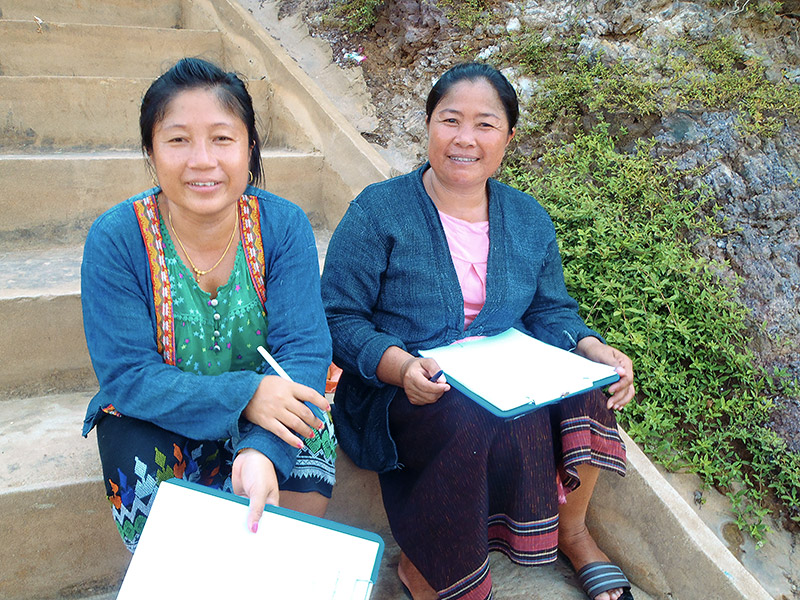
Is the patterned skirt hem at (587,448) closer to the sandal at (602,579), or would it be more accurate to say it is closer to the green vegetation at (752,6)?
the sandal at (602,579)

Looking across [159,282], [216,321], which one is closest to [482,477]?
[216,321]

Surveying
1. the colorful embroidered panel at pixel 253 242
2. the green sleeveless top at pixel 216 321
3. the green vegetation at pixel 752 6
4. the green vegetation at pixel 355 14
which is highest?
the green vegetation at pixel 752 6

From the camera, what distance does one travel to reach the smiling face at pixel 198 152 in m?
1.34

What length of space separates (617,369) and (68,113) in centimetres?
268

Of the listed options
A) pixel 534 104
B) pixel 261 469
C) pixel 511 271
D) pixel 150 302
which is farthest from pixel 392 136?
pixel 261 469

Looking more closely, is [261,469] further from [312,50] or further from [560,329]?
[312,50]

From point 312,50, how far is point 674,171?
2.39 m

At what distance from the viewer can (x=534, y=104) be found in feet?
9.86

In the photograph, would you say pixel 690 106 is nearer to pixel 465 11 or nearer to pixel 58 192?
pixel 465 11

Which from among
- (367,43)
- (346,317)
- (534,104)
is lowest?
(346,317)

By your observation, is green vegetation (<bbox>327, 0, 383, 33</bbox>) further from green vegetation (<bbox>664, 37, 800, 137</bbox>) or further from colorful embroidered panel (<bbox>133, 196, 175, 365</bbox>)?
colorful embroidered panel (<bbox>133, 196, 175, 365</bbox>)

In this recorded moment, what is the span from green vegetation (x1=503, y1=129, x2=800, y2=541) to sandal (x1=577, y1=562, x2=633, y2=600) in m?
0.42

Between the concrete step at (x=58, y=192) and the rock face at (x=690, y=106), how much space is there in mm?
1367

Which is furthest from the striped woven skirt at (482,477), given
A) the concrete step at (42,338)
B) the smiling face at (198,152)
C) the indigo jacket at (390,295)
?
the concrete step at (42,338)
